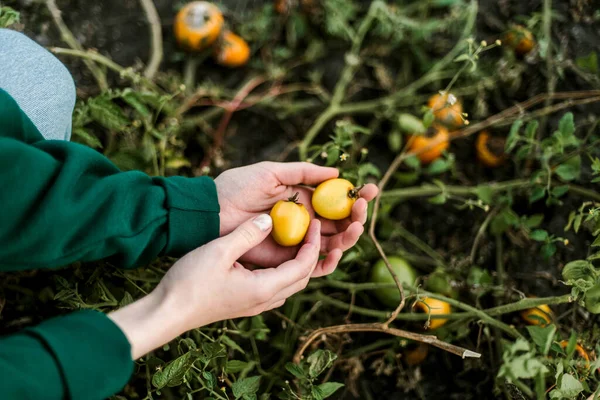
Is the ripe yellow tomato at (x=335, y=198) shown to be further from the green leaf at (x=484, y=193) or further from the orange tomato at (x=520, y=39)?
the orange tomato at (x=520, y=39)

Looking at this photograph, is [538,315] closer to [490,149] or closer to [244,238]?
[490,149]

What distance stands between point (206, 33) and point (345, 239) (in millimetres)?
1358

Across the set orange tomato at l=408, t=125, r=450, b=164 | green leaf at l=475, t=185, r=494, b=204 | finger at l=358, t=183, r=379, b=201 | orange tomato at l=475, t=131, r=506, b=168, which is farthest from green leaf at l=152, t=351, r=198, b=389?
orange tomato at l=475, t=131, r=506, b=168

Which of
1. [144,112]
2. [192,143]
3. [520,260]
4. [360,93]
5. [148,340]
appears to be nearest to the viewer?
[148,340]

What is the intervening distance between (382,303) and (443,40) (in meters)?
1.53

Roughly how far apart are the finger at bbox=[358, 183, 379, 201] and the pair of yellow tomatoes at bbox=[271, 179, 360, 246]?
0.03 metres

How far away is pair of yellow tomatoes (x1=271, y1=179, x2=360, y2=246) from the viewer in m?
1.59

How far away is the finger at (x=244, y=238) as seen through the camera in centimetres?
139

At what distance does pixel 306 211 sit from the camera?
1.65 m

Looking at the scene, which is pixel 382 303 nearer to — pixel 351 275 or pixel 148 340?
pixel 351 275

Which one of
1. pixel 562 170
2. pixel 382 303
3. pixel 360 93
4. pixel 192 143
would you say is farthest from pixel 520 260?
pixel 192 143

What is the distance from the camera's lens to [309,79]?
105 inches

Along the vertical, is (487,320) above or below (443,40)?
below

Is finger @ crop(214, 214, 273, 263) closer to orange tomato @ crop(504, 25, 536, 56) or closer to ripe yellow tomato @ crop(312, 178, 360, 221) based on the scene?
ripe yellow tomato @ crop(312, 178, 360, 221)
